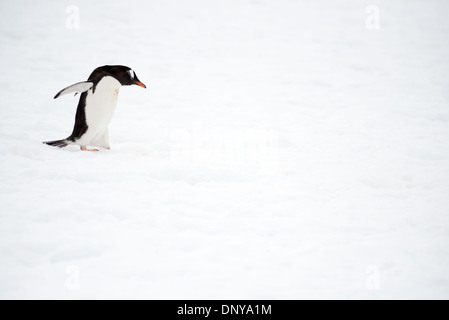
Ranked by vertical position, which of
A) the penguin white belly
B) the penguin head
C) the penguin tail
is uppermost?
the penguin head

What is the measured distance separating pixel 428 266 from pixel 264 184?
119 cm

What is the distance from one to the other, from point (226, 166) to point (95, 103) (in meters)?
1.05

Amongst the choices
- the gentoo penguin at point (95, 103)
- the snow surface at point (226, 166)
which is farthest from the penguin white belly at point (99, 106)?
the snow surface at point (226, 166)

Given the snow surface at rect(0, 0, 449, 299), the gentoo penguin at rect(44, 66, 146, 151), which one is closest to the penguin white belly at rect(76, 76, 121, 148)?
the gentoo penguin at rect(44, 66, 146, 151)

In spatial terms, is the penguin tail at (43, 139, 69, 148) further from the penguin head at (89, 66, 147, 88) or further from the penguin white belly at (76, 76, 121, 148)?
the penguin head at (89, 66, 147, 88)

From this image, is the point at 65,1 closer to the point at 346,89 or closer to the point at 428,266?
the point at 346,89

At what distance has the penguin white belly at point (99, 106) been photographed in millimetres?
3289

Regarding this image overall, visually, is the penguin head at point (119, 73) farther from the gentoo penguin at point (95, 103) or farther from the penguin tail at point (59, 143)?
the penguin tail at point (59, 143)

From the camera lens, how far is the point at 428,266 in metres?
2.17

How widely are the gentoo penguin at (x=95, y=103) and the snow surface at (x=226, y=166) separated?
6.9 inches

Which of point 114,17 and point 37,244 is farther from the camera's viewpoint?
point 114,17

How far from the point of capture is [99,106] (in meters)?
3.29

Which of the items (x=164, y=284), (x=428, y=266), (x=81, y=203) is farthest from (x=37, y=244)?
(x=428, y=266)

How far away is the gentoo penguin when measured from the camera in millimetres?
3289
